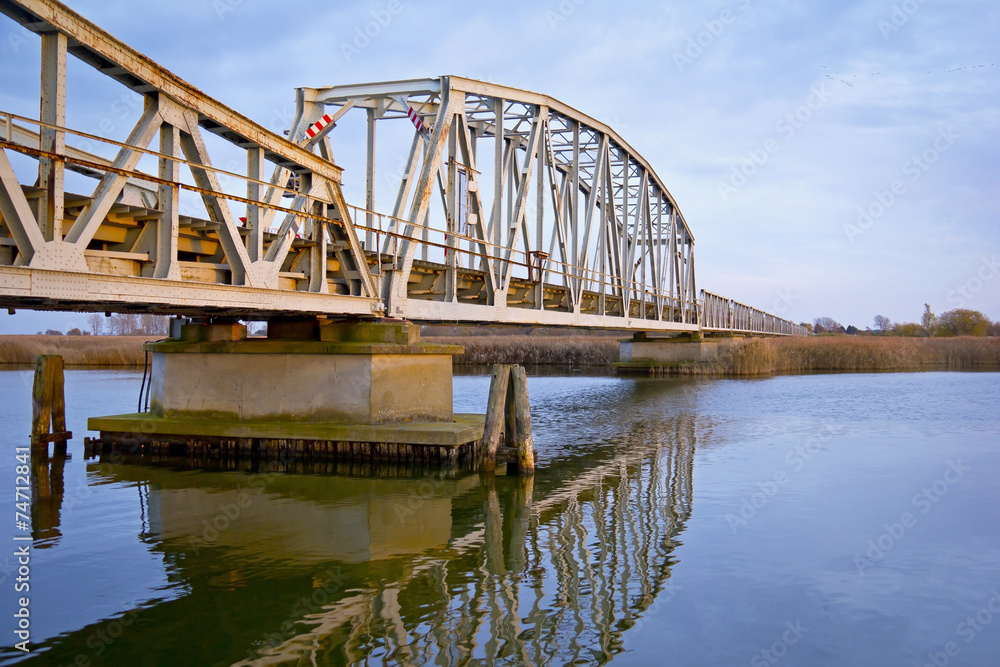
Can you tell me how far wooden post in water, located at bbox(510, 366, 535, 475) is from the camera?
1451cm

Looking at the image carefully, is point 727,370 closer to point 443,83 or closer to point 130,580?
point 443,83

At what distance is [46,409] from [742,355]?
40748mm

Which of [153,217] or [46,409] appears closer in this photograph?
[153,217]

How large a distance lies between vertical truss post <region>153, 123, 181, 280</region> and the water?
3571 mm

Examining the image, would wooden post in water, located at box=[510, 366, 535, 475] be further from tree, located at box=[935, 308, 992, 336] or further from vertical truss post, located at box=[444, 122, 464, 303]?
tree, located at box=[935, 308, 992, 336]

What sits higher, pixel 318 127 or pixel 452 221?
pixel 318 127

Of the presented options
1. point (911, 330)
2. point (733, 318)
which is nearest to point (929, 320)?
point (911, 330)

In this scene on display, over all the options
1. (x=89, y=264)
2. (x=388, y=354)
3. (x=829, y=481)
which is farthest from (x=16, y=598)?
(x=829, y=481)

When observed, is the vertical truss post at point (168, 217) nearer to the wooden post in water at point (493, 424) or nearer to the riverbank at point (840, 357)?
the wooden post in water at point (493, 424)

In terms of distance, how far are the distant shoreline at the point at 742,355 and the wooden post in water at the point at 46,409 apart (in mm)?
28342

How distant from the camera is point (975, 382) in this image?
40.0 m

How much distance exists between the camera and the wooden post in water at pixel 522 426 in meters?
14.5

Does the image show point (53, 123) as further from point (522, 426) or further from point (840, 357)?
point (840, 357)

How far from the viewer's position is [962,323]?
318 ft
